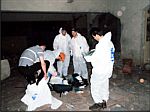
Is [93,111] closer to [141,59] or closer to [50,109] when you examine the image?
[50,109]

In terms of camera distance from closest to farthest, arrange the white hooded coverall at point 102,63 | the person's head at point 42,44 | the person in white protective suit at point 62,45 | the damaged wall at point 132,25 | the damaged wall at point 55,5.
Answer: the white hooded coverall at point 102,63 → the person's head at point 42,44 → the person in white protective suit at point 62,45 → the damaged wall at point 55,5 → the damaged wall at point 132,25

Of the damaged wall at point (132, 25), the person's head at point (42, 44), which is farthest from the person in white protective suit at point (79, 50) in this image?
the damaged wall at point (132, 25)

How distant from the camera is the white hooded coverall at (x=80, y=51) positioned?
770 centimetres

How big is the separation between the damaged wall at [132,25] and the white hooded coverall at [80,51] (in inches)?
121

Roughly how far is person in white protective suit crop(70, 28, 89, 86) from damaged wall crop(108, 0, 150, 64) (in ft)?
10.0

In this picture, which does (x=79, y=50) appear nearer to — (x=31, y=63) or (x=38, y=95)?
(x=31, y=63)

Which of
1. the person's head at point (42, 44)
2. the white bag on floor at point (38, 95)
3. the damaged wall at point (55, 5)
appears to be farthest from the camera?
the damaged wall at point (55, 5)

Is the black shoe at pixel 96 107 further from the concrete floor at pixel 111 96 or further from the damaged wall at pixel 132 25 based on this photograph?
the damaged wall at pixel 132 25

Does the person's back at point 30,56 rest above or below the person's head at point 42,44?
below

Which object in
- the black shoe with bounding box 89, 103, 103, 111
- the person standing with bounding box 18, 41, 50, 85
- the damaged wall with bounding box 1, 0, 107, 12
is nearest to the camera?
the black shoe with bounding box 89, 103, 103, 111

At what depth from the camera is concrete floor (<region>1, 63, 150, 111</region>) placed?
5472mm

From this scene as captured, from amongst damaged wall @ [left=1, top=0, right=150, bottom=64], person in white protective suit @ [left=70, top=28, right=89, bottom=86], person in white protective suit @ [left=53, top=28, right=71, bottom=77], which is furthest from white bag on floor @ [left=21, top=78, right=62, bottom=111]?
damaged wall @ [left=1, top=0, right=150, bottom=64]

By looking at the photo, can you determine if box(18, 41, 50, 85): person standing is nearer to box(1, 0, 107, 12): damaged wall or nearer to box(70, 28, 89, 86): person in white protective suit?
box(70, 28, 89, 86): person in white protective suit

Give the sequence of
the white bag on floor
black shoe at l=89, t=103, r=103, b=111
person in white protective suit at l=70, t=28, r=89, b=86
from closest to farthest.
→ black shoe at l=89, t=103, r=103, b=111, the white bag on floor, person in white protective suit at l=70, t=28, r=89, b=86
